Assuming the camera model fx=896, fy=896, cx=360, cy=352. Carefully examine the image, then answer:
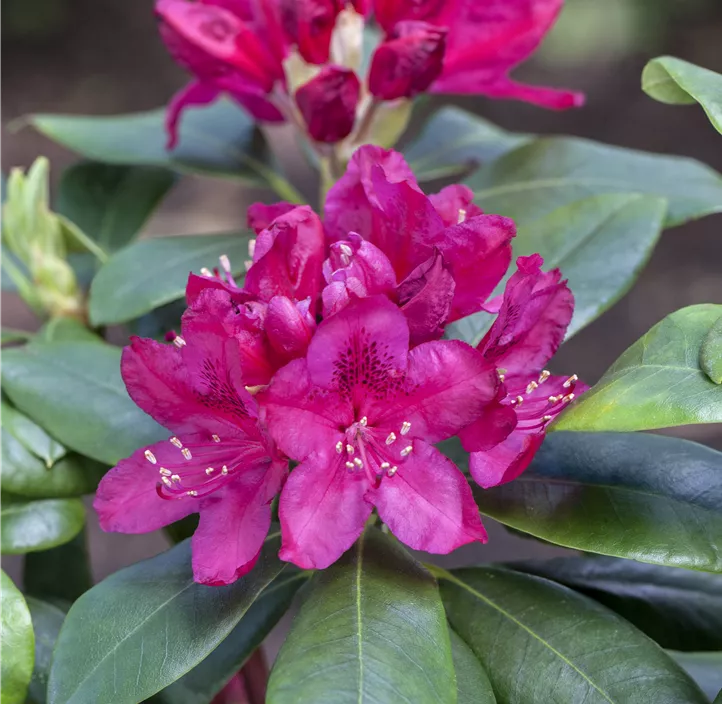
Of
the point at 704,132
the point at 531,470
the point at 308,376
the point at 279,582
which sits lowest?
the point at 704,132

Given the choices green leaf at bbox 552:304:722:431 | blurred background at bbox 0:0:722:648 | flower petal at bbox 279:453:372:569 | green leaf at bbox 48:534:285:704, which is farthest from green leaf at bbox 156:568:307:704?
blurred background at bbox 0:0:722:648

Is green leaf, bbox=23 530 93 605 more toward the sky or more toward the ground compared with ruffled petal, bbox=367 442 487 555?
more toward the ground

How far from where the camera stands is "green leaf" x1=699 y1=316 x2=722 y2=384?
54cm

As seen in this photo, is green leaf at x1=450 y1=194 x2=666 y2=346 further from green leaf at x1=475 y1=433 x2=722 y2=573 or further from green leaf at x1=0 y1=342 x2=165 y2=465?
green leaf at x1=0 y1=342 x2=165 y2=465

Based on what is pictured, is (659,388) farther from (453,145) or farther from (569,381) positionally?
(453,145)

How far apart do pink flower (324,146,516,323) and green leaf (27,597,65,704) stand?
0.43 metres

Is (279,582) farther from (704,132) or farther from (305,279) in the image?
(704,132)

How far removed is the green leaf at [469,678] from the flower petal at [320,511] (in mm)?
130

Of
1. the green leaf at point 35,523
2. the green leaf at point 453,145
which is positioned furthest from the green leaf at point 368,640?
the green leaf at point 453,145

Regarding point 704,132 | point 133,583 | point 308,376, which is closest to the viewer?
point 308,376

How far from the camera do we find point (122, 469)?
0.64 m

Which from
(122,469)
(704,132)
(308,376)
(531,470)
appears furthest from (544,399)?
(704,132)

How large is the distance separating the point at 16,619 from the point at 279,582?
0.67 feet

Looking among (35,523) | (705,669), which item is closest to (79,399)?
(35,523)
